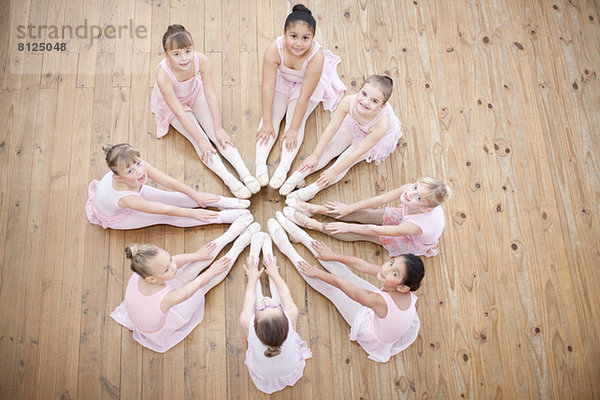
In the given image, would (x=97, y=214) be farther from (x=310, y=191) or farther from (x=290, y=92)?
(x=290, y=92)

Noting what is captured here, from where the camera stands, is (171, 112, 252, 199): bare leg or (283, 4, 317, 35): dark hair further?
(171, 112, 252, 199): bare leg

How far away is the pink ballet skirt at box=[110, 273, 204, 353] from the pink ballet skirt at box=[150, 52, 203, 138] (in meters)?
0.81

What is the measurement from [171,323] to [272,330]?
560 millimetres

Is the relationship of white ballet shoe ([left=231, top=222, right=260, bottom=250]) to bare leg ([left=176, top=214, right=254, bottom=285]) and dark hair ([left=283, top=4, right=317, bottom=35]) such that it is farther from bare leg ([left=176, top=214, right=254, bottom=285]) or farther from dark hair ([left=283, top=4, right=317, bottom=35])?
dark hair ([left=283, top=4, right=317, bottom=35])

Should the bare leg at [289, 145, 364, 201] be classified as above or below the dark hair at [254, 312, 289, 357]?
above

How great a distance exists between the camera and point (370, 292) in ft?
5.88

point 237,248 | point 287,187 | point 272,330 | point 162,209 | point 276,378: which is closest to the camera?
point 272,330

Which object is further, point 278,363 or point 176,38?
point 176,38

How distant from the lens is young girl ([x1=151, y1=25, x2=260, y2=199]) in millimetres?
2016

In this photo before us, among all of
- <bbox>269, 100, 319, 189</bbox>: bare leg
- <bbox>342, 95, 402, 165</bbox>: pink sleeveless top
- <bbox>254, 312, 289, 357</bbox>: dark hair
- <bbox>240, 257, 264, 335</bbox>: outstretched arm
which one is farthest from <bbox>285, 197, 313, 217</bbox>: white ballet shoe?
<bbox>254, 312, 289, 357</bbox>: dark hair

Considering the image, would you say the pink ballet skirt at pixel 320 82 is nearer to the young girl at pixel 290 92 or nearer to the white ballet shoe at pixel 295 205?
the young girl at pixel 290 92

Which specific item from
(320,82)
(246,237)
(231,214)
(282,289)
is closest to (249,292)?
(282,289)

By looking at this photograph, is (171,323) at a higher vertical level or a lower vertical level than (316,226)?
lower

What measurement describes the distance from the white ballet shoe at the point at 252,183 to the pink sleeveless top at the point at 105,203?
49 centimetres
